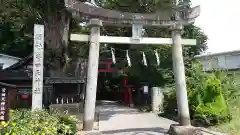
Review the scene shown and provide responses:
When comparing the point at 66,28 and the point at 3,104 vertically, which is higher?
the point at 66,28

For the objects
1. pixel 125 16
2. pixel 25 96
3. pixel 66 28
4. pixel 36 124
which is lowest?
pixel 36 124

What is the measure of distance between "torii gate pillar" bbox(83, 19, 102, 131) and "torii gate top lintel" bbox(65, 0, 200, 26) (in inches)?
15.6

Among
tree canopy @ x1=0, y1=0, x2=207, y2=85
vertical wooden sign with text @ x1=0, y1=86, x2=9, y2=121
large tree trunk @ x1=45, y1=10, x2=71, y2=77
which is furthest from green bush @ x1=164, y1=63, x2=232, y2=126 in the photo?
large tree trunk @ x1=45, y1=10, x2=71, y2=77

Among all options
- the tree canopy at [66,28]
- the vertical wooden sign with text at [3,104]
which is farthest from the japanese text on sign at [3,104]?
the tree canopy at [66,28]

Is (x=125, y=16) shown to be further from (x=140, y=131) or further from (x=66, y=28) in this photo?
(x=66, y=28)

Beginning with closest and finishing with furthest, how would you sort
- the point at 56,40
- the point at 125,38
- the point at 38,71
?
the point at 38,71
the point at 125,38
the point at 56,40

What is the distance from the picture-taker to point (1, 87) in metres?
8.09

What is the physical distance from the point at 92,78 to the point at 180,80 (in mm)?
3184

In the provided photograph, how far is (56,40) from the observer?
13.5 metres

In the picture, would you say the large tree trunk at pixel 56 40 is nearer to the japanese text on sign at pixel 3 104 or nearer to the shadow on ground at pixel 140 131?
the japanese text on sign at pixel 3 104

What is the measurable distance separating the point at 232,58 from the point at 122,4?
37.3 feet

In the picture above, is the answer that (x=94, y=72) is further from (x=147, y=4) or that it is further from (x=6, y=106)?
(x=147, y=4)

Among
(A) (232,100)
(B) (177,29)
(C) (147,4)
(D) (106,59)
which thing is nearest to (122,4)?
(C) (147,4)

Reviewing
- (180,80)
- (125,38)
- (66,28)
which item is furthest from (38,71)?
(66,28)
